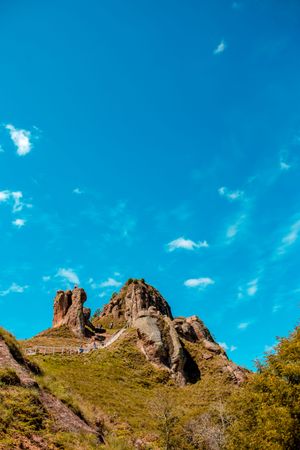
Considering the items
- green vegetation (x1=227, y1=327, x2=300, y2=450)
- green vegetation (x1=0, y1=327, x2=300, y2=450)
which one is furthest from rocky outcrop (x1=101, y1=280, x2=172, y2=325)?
green vegetation (x1=227, y1=327, x2=300, y2=450)

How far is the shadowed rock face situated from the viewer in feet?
259

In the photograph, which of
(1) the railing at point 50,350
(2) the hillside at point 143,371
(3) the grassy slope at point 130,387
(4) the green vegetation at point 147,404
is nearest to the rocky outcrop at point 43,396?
(4) the green vegetation at point 147,404

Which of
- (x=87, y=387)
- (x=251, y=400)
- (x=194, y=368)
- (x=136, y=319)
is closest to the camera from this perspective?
(x=251, y=400)

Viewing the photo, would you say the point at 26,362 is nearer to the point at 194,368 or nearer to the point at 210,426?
the point at 210,426

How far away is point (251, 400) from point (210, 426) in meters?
7.36

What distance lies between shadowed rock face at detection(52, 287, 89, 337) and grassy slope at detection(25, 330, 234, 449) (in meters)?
19.7

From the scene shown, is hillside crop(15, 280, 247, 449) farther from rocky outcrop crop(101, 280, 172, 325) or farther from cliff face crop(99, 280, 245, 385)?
rocky outcrop crop(101, 280, 172, 325)

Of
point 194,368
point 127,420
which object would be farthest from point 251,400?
point 194,368

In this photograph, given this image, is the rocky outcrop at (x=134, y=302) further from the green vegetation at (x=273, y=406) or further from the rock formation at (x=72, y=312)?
the green vegetation at (x=273, y=406)

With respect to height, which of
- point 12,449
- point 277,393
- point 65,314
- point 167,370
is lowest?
point 12,449

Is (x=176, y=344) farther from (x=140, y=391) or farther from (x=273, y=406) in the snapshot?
(x=273, y=406)

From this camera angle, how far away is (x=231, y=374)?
58344 mm

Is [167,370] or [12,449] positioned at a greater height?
[167,370]

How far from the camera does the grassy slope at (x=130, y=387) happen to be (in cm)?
3462
